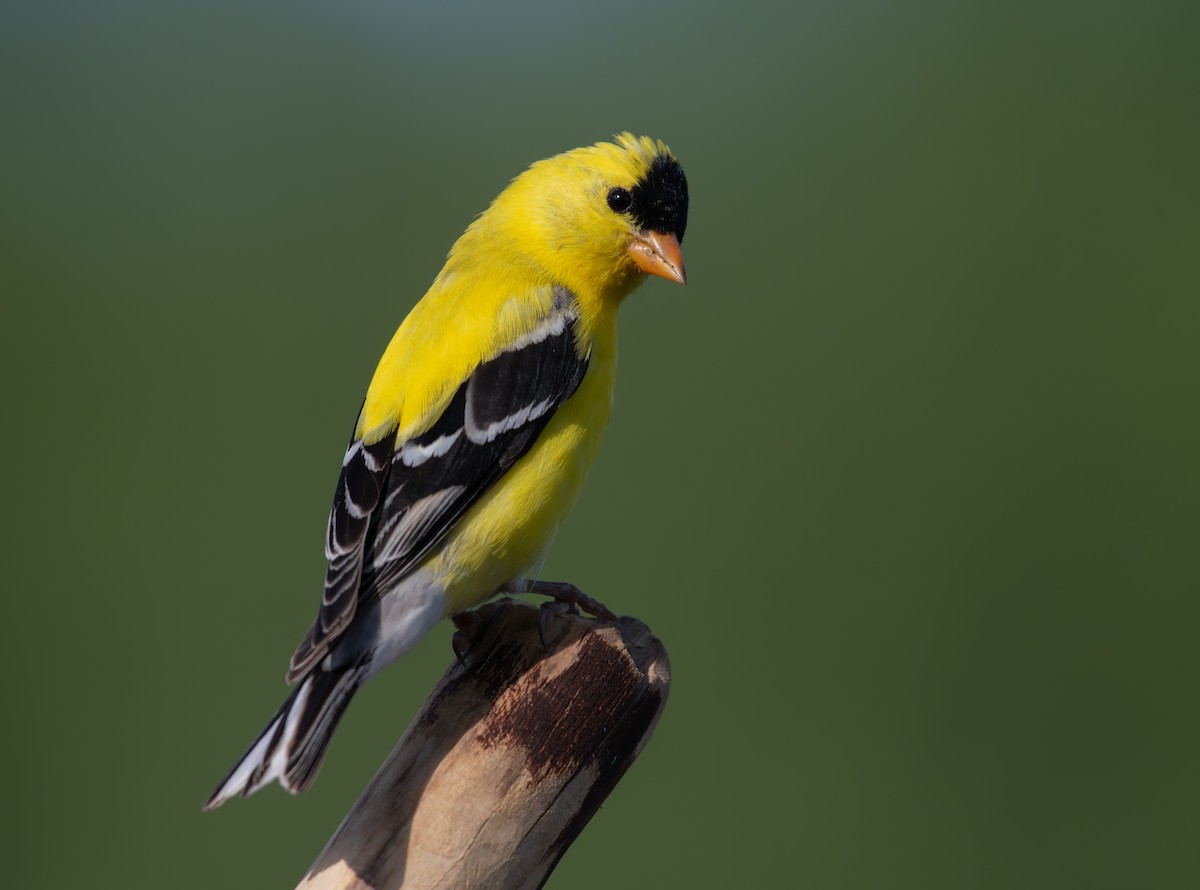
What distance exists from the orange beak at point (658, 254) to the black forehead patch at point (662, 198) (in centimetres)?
3

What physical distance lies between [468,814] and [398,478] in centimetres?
81

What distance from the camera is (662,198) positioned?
2.96 meters

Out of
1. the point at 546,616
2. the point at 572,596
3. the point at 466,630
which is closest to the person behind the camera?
the point at 546,616

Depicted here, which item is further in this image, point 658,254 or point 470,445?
point 658,254

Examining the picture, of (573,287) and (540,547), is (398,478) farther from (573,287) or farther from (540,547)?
(573,287)

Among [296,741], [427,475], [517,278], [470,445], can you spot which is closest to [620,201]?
[517,278]

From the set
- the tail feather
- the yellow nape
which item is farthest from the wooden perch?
the yellow nape

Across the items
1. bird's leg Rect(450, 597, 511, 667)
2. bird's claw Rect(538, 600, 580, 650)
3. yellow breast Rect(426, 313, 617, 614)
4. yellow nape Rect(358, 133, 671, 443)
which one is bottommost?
bird's leg Rect(450, 597, 511, 667)

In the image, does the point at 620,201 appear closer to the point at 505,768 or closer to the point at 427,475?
the point at 427,475

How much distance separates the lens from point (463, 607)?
248 centimetres

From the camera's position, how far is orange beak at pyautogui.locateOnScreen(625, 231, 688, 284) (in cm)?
289

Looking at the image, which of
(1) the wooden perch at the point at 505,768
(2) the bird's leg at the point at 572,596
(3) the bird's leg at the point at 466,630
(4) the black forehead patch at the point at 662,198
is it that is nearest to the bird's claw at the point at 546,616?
(1) the wooden perch at the point at 505,768

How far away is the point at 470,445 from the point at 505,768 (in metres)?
0.82

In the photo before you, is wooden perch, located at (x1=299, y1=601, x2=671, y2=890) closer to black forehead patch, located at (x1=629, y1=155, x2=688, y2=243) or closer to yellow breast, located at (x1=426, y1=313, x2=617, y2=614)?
yellow breast, located at (x1=426, y1=313, x2=617, y2=614)
